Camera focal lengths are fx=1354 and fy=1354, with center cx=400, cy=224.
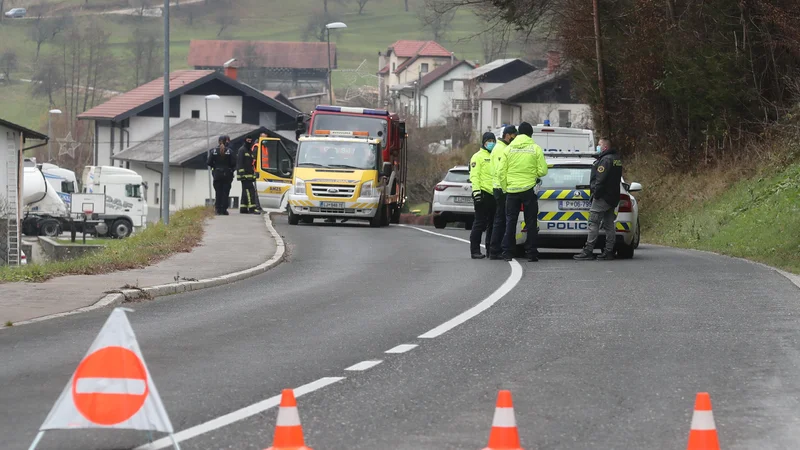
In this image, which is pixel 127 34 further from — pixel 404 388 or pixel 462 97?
pixel 404 388

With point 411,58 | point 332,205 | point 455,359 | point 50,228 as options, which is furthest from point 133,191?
point 411,58

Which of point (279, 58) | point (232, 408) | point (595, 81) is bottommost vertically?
point (232, 408)

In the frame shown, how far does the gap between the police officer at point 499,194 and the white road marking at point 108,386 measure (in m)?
13.3

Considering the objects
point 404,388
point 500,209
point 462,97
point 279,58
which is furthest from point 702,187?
point 279,58

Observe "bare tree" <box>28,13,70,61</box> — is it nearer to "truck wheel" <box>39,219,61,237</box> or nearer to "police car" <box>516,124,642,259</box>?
"truck wheel" <box>39,219,61,237</box>

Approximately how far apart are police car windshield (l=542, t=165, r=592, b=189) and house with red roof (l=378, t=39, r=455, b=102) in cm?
13169

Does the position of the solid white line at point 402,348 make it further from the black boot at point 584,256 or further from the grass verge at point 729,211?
the black boot at point 584,256

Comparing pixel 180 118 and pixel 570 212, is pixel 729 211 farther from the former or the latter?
pixel 180 118

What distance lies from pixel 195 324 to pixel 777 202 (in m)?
17.1

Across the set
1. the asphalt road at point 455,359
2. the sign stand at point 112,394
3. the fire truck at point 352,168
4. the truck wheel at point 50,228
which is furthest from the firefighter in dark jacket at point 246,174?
the truck wheel at point 50,228

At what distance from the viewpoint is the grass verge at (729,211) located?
22141 mm

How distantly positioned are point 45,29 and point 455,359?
144271 millimetres

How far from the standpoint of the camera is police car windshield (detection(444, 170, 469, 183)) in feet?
111

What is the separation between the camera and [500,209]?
19.6 meters
